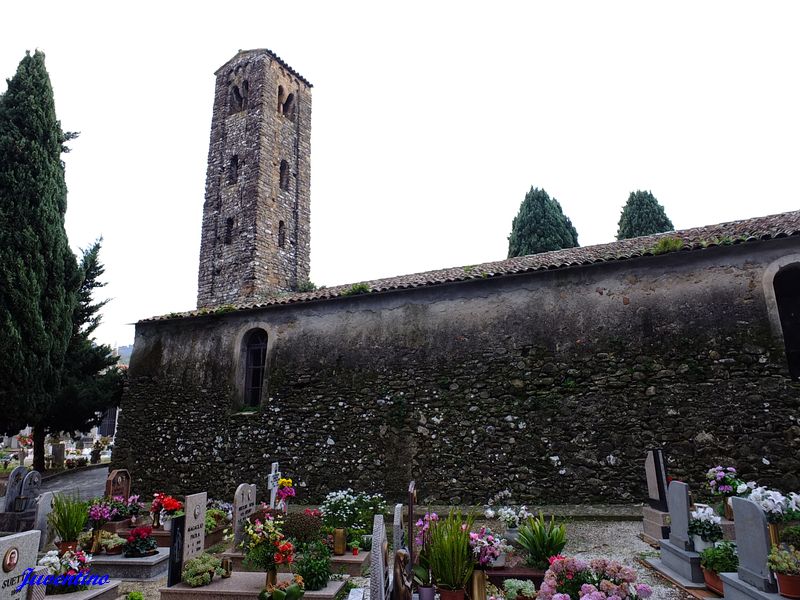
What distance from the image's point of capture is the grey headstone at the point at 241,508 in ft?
26.6

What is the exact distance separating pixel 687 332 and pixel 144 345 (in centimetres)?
1421

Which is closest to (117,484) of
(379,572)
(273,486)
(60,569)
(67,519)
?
(67,519)

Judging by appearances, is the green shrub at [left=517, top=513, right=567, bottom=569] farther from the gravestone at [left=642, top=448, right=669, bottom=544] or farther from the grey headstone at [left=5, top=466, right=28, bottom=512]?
the grey headstone at [left=5, top=466, right=28, bottom=512]

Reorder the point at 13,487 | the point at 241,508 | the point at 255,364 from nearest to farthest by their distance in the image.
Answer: the point at 241,508 → the point at 13,487 → the point at 255,364

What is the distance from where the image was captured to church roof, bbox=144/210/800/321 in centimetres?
951

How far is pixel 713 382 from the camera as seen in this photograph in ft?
29.8

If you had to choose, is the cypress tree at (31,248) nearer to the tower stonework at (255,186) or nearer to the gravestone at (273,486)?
the tower stonework at (255,186)

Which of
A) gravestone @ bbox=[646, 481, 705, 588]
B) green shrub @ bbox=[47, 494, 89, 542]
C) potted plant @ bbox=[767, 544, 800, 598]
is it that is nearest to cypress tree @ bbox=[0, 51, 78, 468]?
green shrub @ bbox=[47, 494, 89, 542]

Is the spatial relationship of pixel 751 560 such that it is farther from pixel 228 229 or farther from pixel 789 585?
pixel 228 229

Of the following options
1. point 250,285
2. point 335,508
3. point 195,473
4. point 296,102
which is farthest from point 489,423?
point 296,102

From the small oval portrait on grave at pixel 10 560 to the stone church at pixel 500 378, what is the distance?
7345 millimetres

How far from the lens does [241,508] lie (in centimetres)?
855

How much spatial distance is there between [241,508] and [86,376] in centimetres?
1557

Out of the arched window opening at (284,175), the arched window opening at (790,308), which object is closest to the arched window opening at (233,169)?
the arched window opening at (284,175)
